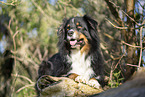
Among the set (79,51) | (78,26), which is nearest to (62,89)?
(79,51)

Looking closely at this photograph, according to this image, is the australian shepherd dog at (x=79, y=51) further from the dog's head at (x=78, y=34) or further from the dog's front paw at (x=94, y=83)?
the dog's front paw at (x=94, y=83)

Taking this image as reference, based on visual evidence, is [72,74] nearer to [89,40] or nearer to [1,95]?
[89,40]

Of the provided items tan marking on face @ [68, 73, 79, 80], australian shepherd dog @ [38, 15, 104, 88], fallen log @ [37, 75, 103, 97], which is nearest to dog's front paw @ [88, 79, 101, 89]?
australian shepherd dog @ [38, 15, 104, 88]

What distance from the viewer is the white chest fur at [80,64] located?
4793 mm

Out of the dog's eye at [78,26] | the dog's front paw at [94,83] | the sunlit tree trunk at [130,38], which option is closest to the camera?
the dog's front paw at [94,83]

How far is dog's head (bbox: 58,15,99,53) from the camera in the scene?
15.9ft

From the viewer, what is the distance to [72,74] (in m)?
4.67

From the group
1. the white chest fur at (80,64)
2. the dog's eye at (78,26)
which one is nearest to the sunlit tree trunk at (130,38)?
the white chest fur at (80,64)

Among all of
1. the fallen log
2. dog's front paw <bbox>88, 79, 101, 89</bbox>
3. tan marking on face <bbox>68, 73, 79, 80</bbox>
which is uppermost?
the fallen log

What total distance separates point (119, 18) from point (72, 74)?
2099 millimetres

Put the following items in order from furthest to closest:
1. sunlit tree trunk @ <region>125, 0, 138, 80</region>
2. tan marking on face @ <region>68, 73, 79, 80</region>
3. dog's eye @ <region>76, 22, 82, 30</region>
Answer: sunlit tree trunk @ <region>125, 0, 138, 80</region> → dog's eye @ <region>76, 22, 82, 30</region> → tan marking on face @ <region>68, 73, 79, 80</region>

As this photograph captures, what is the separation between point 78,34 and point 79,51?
19.1 inches

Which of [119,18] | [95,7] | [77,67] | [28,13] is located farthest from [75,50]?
[28,13]

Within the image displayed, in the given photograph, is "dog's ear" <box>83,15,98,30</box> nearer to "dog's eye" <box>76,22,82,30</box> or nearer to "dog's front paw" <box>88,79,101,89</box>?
"dog's eye" <box>76,22,82,30</box>
